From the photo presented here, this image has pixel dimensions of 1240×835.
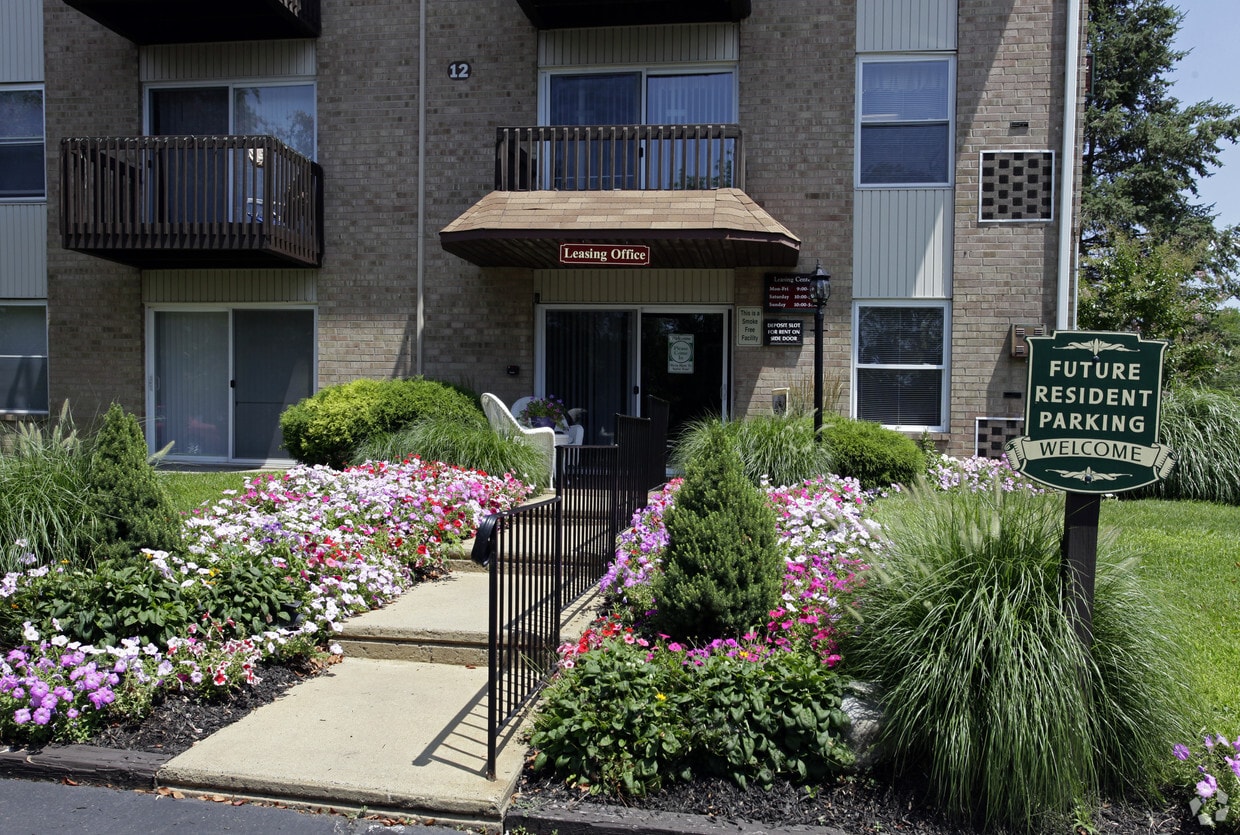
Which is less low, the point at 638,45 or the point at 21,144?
the point at 638,45

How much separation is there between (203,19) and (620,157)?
5834mm

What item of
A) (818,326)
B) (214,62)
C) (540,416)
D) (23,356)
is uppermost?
(214,62)

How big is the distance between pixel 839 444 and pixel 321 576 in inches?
222

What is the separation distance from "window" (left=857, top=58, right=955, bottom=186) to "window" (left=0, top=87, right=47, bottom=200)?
1134cm

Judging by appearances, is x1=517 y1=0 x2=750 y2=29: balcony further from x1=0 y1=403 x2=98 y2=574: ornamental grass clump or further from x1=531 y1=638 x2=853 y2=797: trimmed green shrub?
x1=531 y1=638 x2=853 y2=797: trimmed green shrub

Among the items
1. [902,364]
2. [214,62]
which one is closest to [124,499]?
[902,364]

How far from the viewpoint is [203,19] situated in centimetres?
1191

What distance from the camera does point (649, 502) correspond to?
7.66 metres

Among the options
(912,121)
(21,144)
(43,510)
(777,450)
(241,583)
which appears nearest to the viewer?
(241,583)

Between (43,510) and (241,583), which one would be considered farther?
(43,510)

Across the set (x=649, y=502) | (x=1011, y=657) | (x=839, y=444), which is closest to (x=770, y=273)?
(x=839, y=444)

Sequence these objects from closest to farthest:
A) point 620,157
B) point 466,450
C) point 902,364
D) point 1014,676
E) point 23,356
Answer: point 1014,676 < point 466,450 < point 620,157 < point 902,364 < point 23,356

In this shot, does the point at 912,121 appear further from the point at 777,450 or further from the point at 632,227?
the point at 777,450

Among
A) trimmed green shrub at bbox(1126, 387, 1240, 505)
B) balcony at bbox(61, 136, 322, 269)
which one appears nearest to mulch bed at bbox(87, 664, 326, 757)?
balcony at bbox(61, 136, 322, 269)
